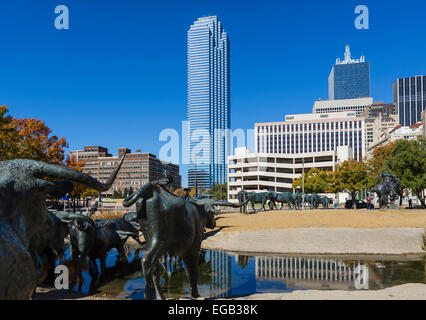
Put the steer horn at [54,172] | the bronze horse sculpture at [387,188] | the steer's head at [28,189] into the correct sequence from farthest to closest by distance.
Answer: the bronze horse sculpture at [387,188] → the steer horn at [54,172] → the steer's head at [28,189]

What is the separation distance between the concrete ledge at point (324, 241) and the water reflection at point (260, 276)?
235 cm

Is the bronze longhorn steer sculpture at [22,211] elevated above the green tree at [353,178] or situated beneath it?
elevated above

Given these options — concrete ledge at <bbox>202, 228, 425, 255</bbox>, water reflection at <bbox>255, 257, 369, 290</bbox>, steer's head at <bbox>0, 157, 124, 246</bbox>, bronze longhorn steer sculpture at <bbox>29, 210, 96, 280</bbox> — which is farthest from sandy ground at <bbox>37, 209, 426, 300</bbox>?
steer's head at <bbox>0, 157, 124, 246</bbox>

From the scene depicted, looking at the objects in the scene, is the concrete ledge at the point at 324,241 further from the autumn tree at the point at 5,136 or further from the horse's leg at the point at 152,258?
the autumn tree at the point at 5,136

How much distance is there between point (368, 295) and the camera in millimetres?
8641

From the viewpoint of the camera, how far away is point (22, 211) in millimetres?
2875

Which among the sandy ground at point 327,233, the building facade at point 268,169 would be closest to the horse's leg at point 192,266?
the sandy ground at point 327,233

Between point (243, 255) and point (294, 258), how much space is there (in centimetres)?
279

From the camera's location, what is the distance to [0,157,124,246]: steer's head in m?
2.75

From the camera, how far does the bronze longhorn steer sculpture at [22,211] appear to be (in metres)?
2.49

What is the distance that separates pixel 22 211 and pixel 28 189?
19 centimetres

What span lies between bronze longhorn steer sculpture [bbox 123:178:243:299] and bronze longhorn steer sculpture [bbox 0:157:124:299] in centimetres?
429

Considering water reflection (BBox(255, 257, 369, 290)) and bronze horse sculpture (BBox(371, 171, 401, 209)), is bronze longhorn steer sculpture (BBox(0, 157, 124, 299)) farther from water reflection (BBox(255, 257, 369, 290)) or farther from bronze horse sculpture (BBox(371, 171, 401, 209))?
bronze horse sculpture (BBox(371, 171, 401, 209))
